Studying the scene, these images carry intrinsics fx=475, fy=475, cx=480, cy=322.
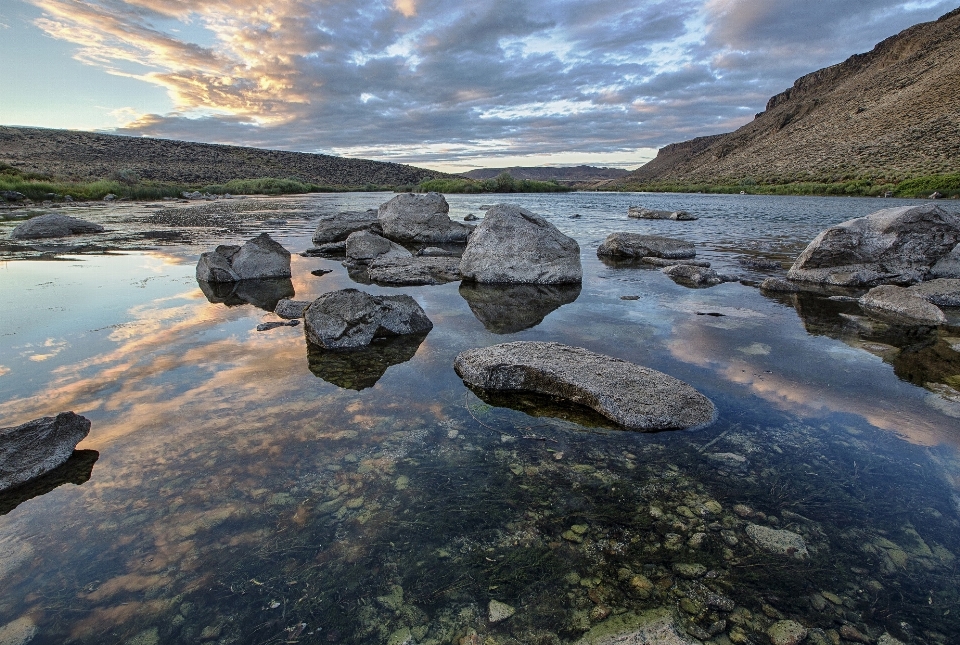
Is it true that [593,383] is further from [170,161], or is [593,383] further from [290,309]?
[170,161]

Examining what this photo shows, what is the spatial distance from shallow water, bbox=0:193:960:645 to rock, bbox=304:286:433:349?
0.33 metres

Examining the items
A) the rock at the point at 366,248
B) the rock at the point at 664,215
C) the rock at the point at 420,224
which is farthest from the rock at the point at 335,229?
the rock at the point at 664,215

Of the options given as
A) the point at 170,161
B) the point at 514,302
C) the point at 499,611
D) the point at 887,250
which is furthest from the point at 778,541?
the point at 170,161

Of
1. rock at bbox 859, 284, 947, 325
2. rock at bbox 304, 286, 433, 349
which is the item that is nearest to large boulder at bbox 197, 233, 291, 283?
rock at bbox 304, 286, 433, 349

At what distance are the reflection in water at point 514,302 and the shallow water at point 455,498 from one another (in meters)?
1.06

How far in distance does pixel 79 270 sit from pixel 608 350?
11901 mm

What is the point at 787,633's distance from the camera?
212 centimetres

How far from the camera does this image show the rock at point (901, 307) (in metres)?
6.81

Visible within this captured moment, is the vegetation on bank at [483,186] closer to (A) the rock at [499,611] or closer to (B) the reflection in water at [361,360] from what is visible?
(B) the reflection in water at [361,360]

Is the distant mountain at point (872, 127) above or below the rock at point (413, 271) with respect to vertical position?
above

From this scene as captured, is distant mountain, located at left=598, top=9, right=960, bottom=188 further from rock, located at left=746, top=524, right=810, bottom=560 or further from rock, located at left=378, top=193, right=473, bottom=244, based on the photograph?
rock, located at left=746, top=524, right=810, bottom=560

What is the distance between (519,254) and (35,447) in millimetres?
8273

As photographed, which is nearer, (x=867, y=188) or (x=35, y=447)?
(x=35, y=447)

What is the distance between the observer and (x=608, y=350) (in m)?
5.73
